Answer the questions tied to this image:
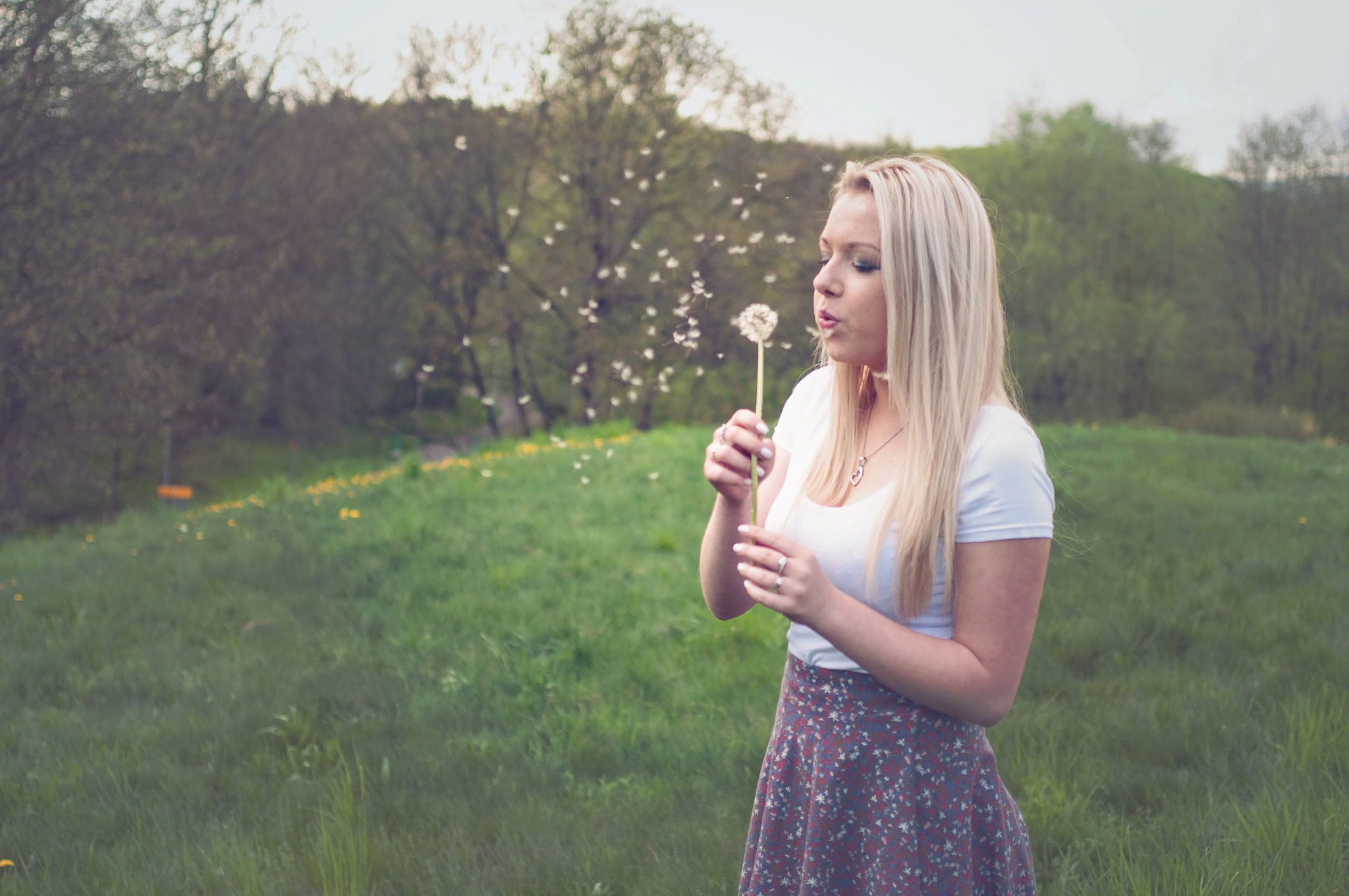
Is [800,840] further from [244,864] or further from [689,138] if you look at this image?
[689,138]

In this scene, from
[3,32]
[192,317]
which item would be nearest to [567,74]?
[192,317]

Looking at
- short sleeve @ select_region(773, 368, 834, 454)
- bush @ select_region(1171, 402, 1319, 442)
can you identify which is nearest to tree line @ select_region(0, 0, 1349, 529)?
short sleeve @ select_region(773, 368, 834, 454)

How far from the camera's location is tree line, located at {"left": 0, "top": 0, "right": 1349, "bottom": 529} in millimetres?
11195

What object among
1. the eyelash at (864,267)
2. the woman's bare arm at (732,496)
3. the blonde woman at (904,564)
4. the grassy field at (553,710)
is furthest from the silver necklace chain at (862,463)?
the grassy field at (553,710)

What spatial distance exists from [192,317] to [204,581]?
878 centimetres

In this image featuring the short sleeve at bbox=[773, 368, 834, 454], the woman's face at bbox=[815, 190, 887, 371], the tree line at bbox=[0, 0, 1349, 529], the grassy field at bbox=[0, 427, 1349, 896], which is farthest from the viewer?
the tree line at bbox=[0, 0, 1349, 529]

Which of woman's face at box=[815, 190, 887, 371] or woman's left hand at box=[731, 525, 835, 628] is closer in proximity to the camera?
woman's left hand at box=[731, 525, 835, 628]

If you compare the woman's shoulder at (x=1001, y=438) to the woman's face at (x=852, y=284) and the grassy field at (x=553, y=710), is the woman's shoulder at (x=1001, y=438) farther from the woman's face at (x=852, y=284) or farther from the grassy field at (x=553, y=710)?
the grassy field at (x=553, y=710)

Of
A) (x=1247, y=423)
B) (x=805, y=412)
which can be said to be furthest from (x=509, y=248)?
(x=805, y=412)

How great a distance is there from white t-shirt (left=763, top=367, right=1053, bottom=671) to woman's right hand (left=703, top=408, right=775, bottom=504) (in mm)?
140

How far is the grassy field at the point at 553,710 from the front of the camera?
2869mm

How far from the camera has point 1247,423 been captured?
21.3 meters

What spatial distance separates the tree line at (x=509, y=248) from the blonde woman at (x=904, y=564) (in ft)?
1.60

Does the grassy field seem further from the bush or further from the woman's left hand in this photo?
the bush
